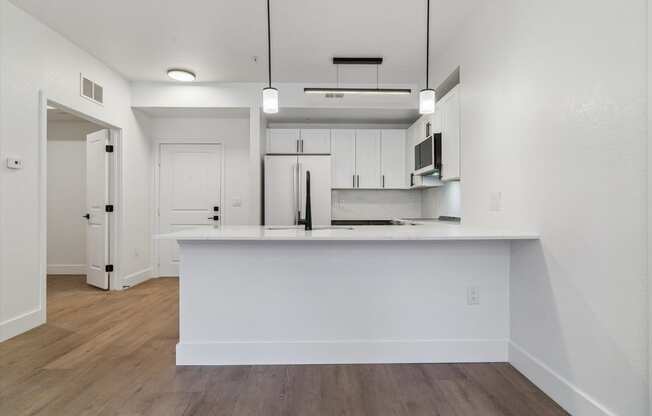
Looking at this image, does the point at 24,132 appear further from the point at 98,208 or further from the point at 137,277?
the point at 137,277

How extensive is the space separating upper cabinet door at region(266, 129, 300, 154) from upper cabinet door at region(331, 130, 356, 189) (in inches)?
23.1

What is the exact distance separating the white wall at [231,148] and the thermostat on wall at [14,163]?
2345 millimetres

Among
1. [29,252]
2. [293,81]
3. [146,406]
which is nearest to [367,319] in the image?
[146,406]

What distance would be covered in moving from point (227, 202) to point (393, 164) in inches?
99.7

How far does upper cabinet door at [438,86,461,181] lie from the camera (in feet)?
10.3

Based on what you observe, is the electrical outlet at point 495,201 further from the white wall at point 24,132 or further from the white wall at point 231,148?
the white wall at point 24,132

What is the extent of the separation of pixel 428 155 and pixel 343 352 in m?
2.40

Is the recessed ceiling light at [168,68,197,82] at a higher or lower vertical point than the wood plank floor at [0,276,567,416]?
higher

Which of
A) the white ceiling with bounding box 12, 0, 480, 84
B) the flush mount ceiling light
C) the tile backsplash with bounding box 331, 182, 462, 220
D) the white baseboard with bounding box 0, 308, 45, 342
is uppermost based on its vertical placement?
the white ceiling with bounding box 12, 0, 480, 84

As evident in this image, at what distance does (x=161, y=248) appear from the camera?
5.06 m

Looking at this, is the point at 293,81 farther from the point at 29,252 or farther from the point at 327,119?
the point at 29,252

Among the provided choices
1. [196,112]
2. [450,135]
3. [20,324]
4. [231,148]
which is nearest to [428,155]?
[450,135]

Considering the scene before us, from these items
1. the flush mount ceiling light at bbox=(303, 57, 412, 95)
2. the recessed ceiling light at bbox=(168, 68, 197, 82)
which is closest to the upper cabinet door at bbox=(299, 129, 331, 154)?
the flush mount ceiling light at bbox=(303, 57, 412, 95)

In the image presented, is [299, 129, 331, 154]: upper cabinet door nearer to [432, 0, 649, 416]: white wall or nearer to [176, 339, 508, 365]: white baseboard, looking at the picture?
[432, 0, 649, 416]: white wall
